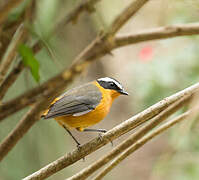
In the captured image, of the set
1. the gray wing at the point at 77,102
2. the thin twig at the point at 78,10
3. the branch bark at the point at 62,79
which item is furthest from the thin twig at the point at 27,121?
the gray wing at the point at 77,102

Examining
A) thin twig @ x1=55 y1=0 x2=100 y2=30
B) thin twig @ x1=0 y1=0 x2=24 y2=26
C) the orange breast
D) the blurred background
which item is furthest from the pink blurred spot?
thin twig @ x1=0 y1=0 x2=24 y2=26

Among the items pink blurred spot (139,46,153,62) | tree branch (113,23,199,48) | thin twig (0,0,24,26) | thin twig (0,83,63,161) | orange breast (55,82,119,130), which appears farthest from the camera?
pink blurred spot (139,46,153,62)

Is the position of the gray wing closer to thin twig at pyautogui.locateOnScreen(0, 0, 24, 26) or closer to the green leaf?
the green leaf

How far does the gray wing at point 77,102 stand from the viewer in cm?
219

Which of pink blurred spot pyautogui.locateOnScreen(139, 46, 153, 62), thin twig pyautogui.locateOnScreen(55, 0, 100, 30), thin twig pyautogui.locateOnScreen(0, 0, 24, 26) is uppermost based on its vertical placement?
thin twig pyautogui.locateOnScreen(0, 0, 24, 26)

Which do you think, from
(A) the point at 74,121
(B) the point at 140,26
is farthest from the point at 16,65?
(B) the point at 140,26

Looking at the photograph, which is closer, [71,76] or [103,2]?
[71,76]

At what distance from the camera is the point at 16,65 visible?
39.5 inches

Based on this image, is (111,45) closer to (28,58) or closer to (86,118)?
(28,58)

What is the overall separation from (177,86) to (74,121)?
88cm

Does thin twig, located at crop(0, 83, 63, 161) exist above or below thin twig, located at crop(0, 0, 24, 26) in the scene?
below

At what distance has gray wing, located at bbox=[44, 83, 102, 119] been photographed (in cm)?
219

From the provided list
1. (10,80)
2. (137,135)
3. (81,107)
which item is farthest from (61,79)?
(81,107)

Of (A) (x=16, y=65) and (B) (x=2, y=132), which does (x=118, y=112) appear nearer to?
(B) (x=2, y=132)
